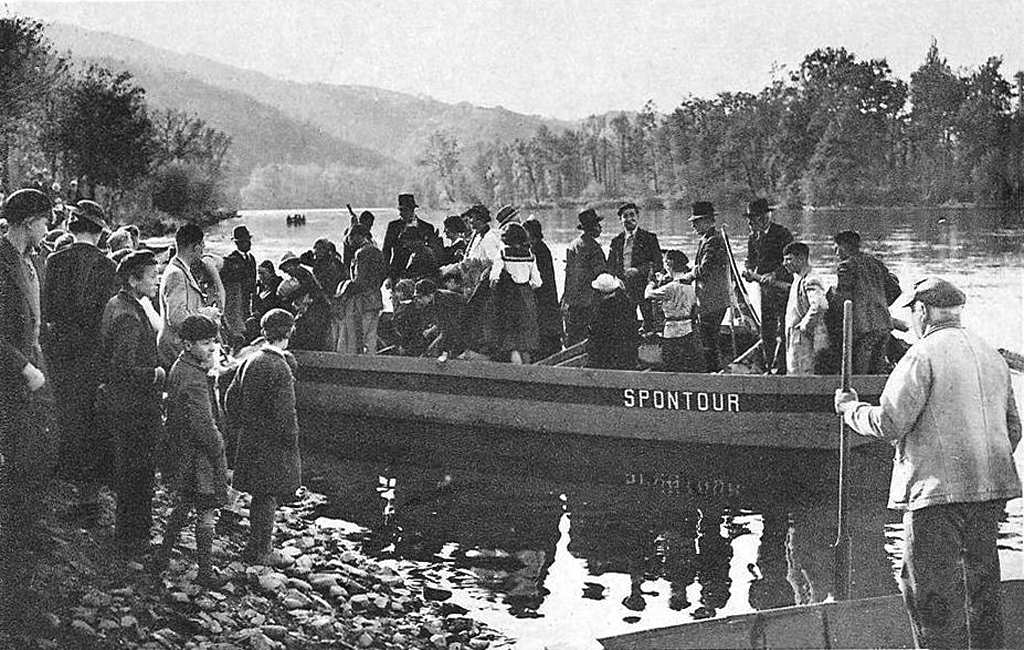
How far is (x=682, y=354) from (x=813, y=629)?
415cm

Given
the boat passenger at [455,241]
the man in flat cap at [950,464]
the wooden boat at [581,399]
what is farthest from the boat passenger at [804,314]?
the man in flat cap at [950,464]

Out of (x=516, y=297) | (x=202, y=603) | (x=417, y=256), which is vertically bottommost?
(x=202, y=603)

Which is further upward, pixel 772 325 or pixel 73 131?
pixel 73 131

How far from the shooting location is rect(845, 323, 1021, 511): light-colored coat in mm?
3316

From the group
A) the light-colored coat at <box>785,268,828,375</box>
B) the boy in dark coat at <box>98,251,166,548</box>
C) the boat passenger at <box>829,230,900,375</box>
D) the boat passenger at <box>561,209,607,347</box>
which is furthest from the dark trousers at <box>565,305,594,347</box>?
the boy in dark coat at <box>98,251,166,548</box>

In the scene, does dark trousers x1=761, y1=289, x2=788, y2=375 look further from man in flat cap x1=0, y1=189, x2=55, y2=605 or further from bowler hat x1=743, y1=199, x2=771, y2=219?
man in flat cap x1=0, y1=189, x2=55, y2=605

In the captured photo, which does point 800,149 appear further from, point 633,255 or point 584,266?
point 584,266

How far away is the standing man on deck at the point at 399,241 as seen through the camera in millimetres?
8984

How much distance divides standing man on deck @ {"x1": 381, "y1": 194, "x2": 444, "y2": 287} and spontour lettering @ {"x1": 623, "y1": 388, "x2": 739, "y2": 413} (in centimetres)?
261

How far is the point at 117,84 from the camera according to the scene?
1091cm

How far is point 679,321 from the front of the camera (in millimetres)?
7504

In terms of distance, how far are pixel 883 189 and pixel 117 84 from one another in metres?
14.9

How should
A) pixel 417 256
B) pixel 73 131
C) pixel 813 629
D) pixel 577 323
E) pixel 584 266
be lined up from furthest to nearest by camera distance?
pixel 73 131, pixel 577 323, pixel 417 256, pixel 584 266, pixel 813 629

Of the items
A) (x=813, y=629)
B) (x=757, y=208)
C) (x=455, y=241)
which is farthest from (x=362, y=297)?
(x=813, y=629)
